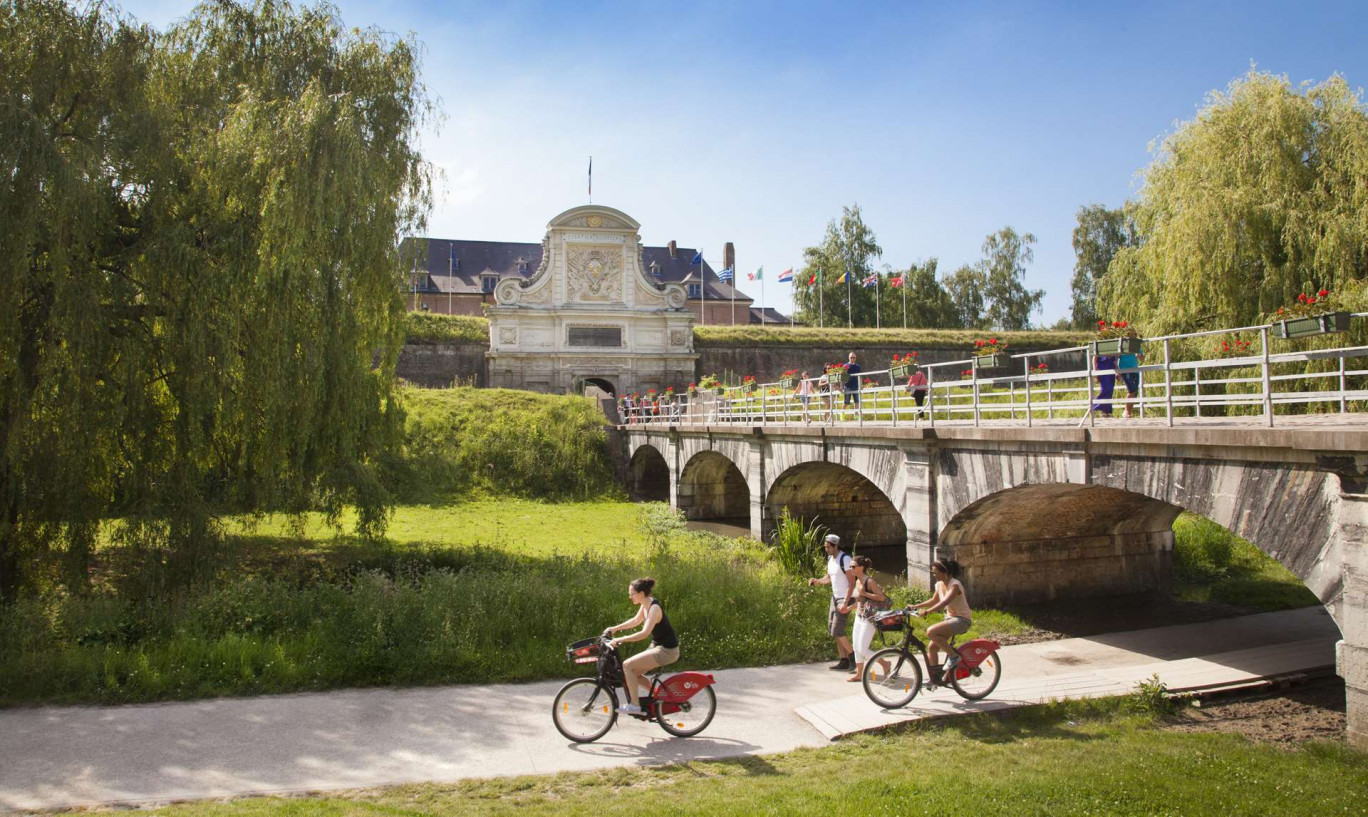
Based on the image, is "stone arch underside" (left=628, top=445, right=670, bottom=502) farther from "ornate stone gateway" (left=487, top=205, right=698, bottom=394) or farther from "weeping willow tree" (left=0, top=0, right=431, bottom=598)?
"weeping willow tree" (left=0, top=0, right=431, bottom=598)

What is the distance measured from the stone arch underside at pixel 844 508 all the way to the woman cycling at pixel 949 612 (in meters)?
11.0

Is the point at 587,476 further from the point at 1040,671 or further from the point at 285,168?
the point at 1040,671

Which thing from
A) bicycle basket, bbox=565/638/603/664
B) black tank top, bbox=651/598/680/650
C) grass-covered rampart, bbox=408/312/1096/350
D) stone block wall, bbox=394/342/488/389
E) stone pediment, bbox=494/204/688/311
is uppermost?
stone pediment, bbox=494/204/688/311

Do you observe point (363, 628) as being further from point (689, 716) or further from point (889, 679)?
point (889, 679)

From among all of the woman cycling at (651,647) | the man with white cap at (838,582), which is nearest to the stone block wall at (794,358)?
the man with white cap at (838,582)

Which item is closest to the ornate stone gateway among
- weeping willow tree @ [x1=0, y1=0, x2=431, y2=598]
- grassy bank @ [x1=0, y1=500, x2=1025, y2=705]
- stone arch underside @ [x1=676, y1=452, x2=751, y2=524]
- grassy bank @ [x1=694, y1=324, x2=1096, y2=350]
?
grassy bank @ [x1=694, y1=324, x2=1096, y2=350]

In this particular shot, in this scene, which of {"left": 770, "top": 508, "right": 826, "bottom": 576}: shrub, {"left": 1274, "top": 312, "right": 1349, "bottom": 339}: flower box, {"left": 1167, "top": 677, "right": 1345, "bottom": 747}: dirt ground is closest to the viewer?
{"left": 1274, "top": 312, "right": 1349, "bottom": 339}: flower box

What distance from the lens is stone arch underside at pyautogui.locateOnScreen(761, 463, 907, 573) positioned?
67.0ft

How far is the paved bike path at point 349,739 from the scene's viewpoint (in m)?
6.78

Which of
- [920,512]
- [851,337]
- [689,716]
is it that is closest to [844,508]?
[920,512]

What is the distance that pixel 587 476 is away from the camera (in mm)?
31594

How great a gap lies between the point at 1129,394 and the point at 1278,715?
14.9 feet

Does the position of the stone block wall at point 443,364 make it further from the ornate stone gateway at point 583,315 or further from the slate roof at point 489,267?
the slate roof at point 489,267

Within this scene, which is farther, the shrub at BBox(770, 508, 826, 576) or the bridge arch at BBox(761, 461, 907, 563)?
the bridge arch at BBox(761, 461, 907, 563)
